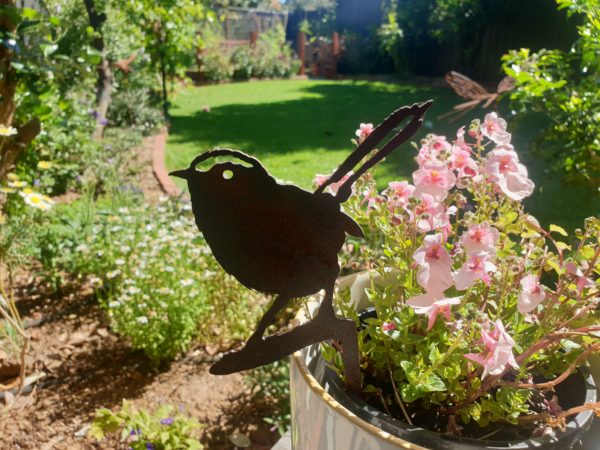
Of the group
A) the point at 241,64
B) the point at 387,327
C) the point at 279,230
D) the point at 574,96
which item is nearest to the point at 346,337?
the point at 387,327

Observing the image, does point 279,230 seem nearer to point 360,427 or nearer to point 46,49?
point 360,427

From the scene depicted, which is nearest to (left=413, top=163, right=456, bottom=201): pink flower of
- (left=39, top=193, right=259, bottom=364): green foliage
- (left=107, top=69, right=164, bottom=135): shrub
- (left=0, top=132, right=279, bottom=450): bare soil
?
(left=0, top=132, right=279, bottom=450): bare soil

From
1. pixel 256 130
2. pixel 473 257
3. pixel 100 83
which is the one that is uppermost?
pixel 473 257

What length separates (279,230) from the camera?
788mm

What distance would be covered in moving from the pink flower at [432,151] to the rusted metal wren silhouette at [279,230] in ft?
0.52

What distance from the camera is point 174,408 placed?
222 centimetres

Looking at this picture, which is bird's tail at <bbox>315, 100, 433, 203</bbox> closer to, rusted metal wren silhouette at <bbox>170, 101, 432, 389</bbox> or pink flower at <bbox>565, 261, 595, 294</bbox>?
rusted metal wren silhouette at <bbox>170, 101, 432, 389</bbox>

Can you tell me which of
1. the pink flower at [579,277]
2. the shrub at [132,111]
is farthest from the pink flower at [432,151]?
the shrub at [132,111]

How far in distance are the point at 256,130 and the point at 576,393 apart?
7034mm

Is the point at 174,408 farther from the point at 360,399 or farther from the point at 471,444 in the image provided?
the point at 471,444

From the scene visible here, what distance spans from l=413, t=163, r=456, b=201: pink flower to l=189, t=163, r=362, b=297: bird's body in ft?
0.50

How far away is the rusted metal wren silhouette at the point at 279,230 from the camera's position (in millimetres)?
775

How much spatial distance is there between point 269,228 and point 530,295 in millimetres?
384

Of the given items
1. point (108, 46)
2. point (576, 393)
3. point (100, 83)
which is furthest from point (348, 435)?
point (108, 46)
